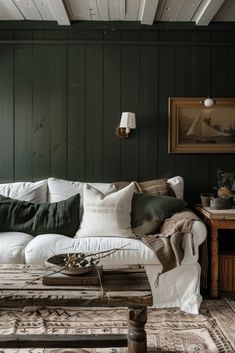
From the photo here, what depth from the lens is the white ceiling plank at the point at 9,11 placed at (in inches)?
135

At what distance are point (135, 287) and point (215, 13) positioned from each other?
9.15 feet

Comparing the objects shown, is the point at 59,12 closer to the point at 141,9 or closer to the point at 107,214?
the point at 141,9

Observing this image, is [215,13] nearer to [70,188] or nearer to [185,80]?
[185,80]

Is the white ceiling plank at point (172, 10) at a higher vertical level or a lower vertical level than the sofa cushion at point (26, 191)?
higher

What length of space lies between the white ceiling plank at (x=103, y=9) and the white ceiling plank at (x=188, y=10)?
0.71 metres

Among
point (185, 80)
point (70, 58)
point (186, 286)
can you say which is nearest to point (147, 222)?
point (186, 286)

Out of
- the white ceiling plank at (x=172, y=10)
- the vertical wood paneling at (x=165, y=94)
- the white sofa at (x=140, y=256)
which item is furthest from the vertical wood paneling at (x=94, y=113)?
the white sofa at (x=140, y=256)

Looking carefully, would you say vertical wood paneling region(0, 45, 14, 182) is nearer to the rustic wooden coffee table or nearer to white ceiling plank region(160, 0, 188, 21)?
white ceiling plank region(160, 0, 188, 21)

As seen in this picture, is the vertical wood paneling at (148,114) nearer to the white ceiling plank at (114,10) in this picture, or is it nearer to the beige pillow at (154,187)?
the beige pillow at (154,187)

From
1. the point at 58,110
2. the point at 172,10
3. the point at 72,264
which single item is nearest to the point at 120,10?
the point at 172,10

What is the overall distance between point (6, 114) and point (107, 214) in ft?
5.35

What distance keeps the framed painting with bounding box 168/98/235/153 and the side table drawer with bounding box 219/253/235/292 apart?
1.20m

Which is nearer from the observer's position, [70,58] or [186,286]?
[186,286]

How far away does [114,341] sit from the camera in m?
2.02
